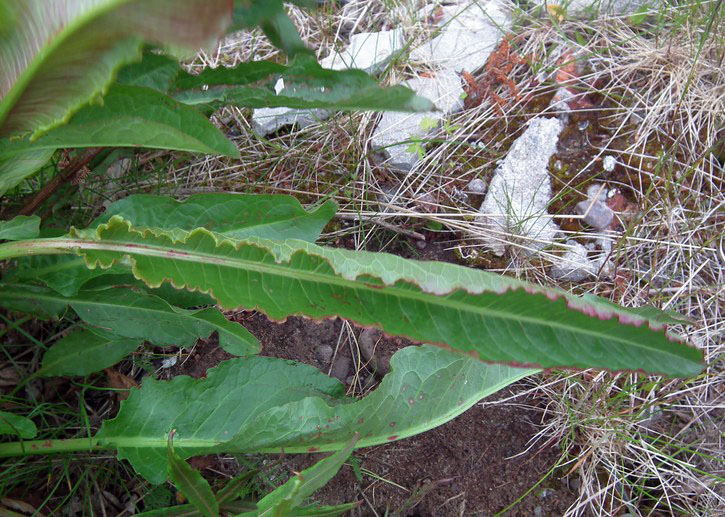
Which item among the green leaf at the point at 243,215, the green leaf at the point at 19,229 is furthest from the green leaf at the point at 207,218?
the green leaf at the point at 19,229

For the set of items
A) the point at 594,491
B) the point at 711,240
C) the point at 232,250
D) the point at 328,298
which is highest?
Result: the point at 232,250

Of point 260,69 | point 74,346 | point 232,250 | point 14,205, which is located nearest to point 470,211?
point 260,69

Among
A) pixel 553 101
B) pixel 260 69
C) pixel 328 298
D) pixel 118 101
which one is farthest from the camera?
pixel 553 101

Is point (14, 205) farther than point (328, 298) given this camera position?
Yes

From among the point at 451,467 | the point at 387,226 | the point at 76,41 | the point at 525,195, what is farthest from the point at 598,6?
the point at 76,41

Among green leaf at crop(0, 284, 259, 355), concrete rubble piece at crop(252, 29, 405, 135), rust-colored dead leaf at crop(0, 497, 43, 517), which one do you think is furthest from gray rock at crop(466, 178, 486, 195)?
rust-colored dead leaf at crop(0, 497, 43, 517)

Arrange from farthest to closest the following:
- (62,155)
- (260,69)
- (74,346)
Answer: (62,155), (74,346), (260,69)

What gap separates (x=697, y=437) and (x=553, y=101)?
1.25 metres

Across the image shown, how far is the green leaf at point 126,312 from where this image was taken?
157 cm

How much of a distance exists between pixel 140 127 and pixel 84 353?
75 cm

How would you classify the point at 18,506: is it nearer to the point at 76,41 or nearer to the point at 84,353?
the point at 84,353

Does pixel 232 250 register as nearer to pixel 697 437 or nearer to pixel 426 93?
pixel 426 93

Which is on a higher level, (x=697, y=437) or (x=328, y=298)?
(x=328, y=298)

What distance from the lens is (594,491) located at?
1717 mm
